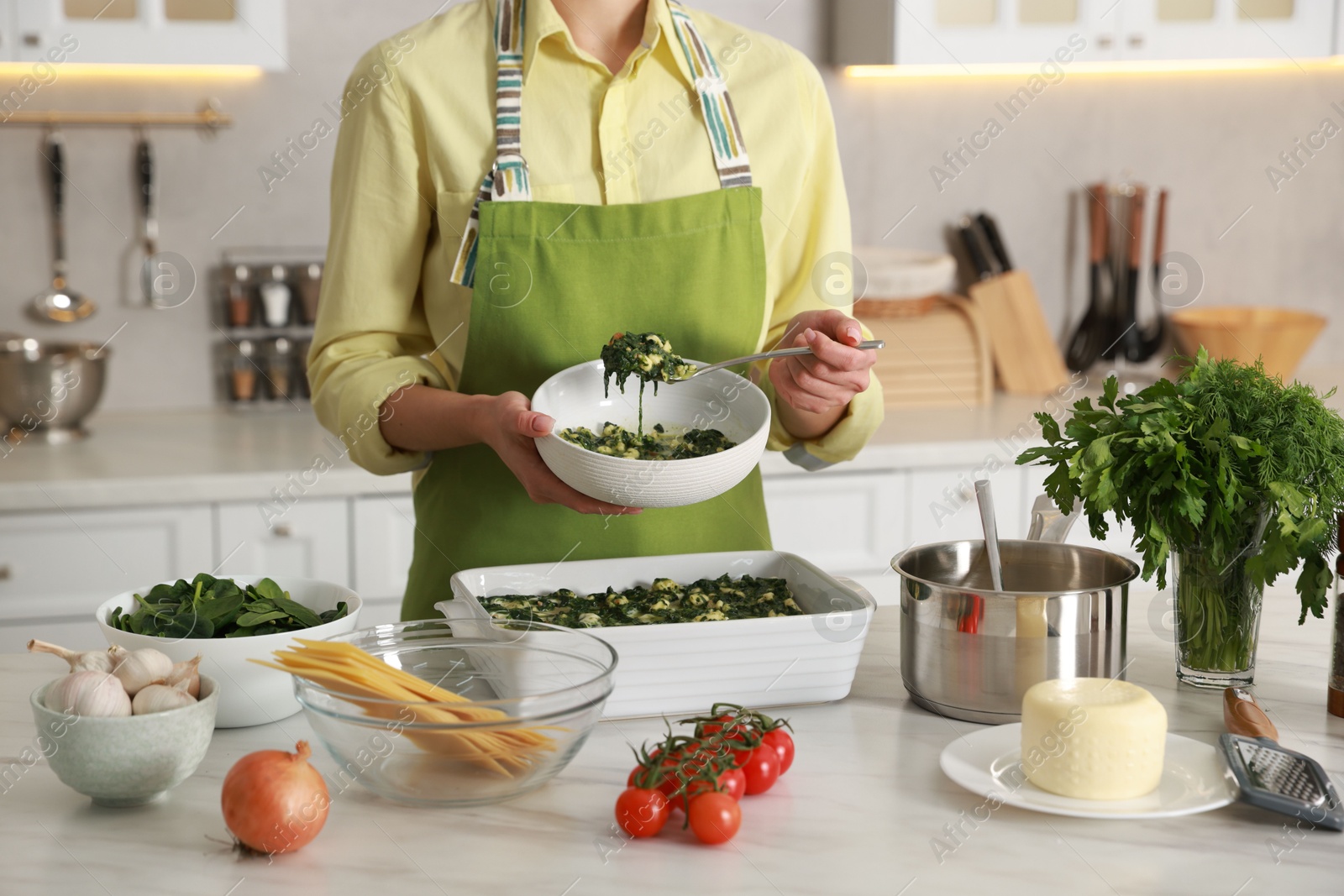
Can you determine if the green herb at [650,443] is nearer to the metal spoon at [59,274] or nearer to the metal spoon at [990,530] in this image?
the metal spoon at [990,530]

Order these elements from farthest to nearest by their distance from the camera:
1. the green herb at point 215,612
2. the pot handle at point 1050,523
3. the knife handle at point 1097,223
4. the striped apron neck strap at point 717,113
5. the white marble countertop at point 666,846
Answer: the knife handle at point 1097,223 < the striped apron neck strap at point 717,113 < the pot handle at point 1050,523 < the green herb at point 215,612 < the white marble countertop at point 666,846

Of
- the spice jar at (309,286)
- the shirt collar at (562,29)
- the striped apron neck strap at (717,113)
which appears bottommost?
the spice jar at (309,286)

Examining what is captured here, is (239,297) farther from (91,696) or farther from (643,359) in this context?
(91,696)

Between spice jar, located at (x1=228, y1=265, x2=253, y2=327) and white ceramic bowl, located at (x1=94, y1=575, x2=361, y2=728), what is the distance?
5.67 ft

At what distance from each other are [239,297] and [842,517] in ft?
4.43

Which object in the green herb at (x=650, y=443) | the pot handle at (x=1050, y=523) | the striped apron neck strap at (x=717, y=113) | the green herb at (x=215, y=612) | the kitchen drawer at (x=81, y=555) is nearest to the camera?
the green herb at (x=215, y=612)

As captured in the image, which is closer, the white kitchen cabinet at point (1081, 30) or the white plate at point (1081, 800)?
the white plate at point (1081, 800)

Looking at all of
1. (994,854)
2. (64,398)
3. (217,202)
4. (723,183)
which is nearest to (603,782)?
(994,854)

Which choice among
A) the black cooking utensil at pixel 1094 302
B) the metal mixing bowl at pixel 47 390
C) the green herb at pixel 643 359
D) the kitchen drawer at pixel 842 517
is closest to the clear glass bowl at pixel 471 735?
the green herb at pixel 643 359

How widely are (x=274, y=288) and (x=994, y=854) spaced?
7.23 ft

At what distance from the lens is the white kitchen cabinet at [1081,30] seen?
8.66 ft

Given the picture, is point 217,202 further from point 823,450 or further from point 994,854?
point 994,854

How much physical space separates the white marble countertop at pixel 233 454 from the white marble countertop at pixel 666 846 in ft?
3.75

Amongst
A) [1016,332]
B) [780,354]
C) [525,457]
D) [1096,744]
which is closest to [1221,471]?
[1096,744]
